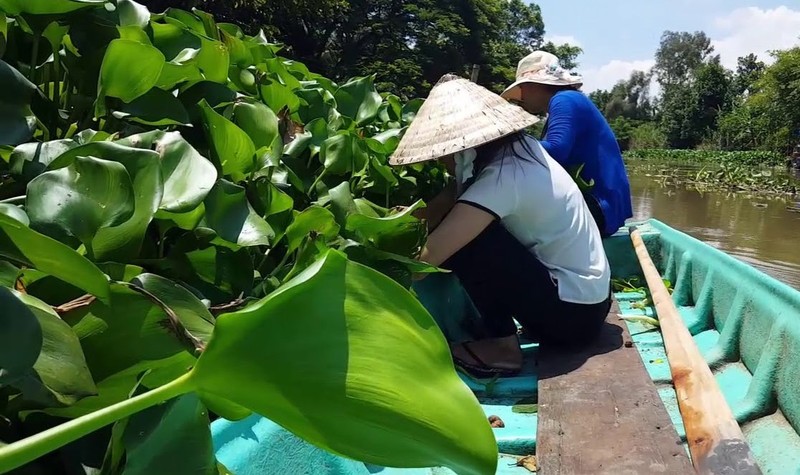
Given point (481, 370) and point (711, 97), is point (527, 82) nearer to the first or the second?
point (481, 370)

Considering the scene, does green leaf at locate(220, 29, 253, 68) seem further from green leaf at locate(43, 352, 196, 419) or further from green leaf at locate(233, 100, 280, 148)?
green leaf at locate(43, 352, 196, 419)

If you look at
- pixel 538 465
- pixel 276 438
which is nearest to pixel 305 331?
pixel 276 438

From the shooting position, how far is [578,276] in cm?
174

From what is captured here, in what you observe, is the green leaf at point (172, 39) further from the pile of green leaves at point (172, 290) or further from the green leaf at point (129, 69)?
the green leaf at point (129, 69)

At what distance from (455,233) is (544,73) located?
4.74ft

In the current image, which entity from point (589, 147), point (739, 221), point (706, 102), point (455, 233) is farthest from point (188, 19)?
point (706, 102)

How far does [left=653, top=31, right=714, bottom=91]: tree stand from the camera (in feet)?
183

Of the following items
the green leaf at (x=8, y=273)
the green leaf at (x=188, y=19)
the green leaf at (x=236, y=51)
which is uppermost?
the green leaf at (x=188, y=19)

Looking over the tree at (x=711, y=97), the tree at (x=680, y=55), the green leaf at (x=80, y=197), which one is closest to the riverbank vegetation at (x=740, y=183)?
the green leaf at (x=80, y=197)

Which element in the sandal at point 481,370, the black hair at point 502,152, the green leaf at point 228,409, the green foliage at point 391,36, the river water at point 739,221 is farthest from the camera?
the green foliage at point 391,36

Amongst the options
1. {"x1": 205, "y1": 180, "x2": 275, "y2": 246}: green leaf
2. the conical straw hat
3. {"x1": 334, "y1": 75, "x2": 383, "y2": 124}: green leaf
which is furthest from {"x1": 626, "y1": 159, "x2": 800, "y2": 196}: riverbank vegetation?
{"x1": 205, "y1": 180, "x2": 275, "y2": 246}: green leaf

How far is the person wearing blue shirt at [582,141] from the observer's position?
97.8 inches

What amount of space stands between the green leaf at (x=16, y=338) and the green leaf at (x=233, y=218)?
1.18 feet

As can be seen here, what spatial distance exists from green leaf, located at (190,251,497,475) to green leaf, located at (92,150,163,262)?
0.87ft
